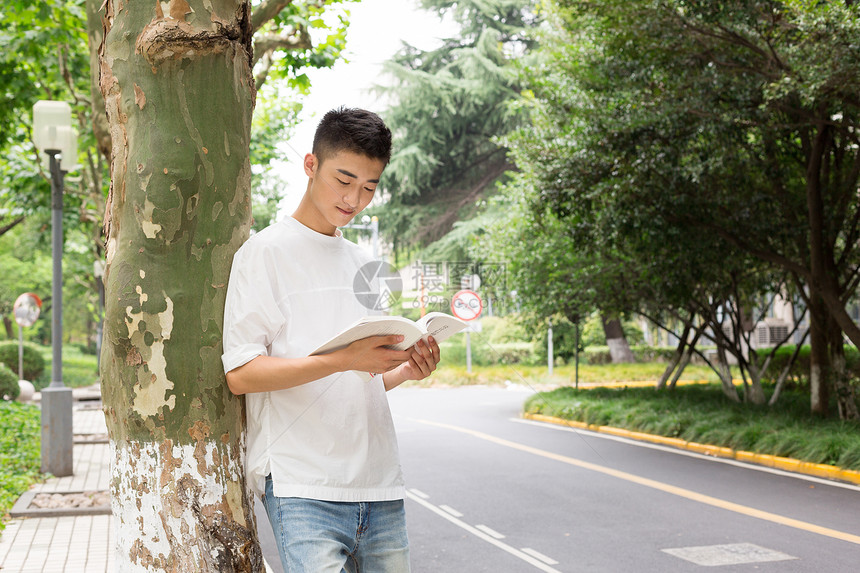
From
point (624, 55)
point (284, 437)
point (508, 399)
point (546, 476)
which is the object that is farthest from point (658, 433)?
point (284, 437)

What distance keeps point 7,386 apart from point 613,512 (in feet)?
60.1

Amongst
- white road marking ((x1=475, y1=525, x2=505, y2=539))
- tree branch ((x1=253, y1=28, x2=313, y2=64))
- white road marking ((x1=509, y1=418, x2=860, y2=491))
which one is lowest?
white road marking ((x1=509, y1=418, x2=860, y2=491))

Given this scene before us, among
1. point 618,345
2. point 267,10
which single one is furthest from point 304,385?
point 618,345

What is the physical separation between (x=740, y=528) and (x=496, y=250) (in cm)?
1157

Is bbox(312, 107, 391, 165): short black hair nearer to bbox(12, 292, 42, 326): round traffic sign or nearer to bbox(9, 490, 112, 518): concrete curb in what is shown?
bbox(9, 490, 112, 518): concrete curb

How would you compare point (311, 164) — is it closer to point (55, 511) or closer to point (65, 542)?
point (65, 542)

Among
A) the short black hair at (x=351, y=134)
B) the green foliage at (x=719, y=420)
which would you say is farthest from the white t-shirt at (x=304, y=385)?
the green foliage at (x=719, y=420)

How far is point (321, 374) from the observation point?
→ 2004 millimetres

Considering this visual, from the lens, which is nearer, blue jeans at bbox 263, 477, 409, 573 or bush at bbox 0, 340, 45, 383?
blue jeans at bbox 263, 477, 409, 573

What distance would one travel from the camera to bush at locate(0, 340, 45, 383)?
28641 mm

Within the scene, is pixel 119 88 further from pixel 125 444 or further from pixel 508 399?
pixel 508 399

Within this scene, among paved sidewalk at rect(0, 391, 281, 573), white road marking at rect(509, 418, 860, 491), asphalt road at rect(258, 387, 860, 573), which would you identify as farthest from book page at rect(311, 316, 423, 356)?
white road marking at rect(509, 418, 860, 491)

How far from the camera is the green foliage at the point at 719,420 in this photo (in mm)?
10000

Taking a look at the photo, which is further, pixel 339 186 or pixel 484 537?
pixel 484 537
